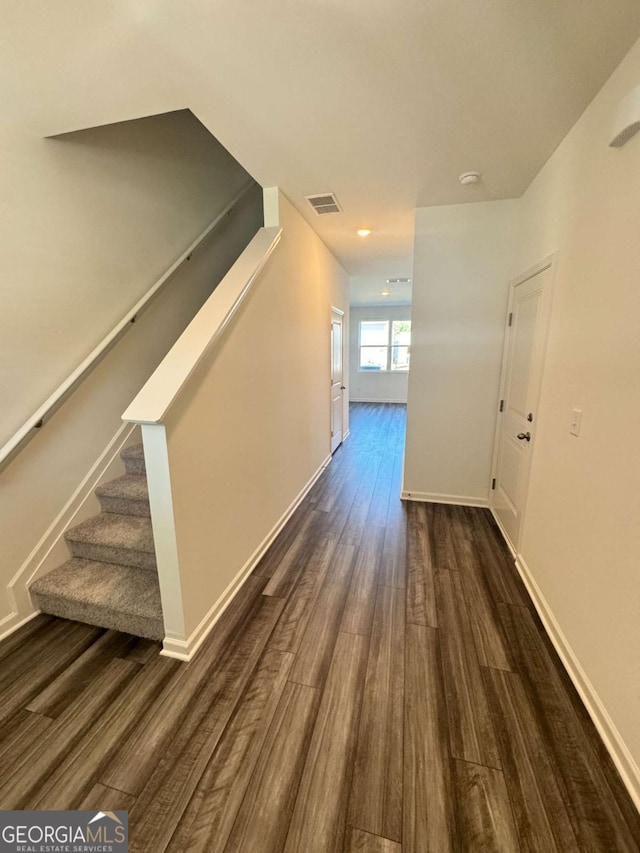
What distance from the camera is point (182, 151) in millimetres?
2760

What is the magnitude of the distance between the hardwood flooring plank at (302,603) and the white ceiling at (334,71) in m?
2.60

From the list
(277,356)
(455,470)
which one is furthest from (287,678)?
(455,470)

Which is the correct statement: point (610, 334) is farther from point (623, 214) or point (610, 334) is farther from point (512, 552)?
point (512, 552)

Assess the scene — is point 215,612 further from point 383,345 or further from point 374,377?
point 383,345

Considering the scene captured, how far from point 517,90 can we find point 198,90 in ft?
4.75

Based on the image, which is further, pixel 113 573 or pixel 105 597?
pixel 113 573

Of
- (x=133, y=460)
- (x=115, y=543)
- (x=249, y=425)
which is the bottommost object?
(x=115, y=543)

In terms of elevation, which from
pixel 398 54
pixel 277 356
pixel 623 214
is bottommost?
pixel 277 356

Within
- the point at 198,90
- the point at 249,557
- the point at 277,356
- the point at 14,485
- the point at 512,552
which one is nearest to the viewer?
the point at 198,90

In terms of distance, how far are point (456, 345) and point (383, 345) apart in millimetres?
6279

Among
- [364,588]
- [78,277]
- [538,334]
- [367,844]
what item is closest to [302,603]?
[364,588]

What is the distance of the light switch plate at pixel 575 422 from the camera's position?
167 centimetres

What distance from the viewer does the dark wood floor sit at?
109cm

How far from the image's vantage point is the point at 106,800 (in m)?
1.14
